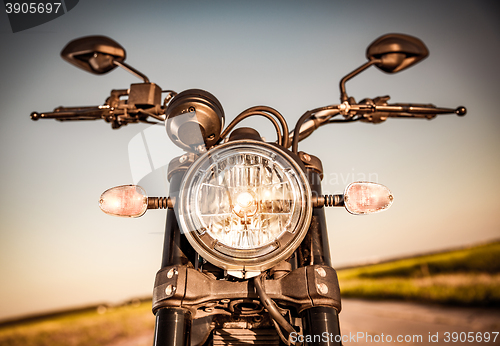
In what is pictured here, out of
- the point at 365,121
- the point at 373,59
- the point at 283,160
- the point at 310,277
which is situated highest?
the point at 373,59

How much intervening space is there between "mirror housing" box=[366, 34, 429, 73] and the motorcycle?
0.50m

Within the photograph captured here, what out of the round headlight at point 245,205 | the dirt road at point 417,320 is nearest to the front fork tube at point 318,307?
the round headlight at point 245,205

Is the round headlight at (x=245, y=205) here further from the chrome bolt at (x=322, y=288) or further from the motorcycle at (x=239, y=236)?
the chrome bolt at (x=322, y=288)

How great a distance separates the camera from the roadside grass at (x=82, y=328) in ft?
11.3

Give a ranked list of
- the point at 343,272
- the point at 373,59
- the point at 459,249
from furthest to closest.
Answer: the point at 343,272, the point at 459,249, the point at 373,59

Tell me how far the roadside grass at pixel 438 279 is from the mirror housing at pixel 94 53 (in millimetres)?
3591

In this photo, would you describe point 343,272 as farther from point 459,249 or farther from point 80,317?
point 80,317

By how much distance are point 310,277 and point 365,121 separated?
0.81 meters

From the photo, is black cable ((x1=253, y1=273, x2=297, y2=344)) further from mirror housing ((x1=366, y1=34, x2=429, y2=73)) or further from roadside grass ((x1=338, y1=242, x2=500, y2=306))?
roadside grass ((x1=338, y1=242, x2=500, y2=306))

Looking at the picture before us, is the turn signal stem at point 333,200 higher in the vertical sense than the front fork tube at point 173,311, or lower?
higher

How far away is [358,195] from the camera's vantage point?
0.83 metres

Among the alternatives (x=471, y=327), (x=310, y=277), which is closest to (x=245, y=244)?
(x=310, y=277)

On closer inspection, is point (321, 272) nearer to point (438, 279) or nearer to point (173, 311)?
point (173, 311)

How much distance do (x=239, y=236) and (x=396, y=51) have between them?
3.02ft
